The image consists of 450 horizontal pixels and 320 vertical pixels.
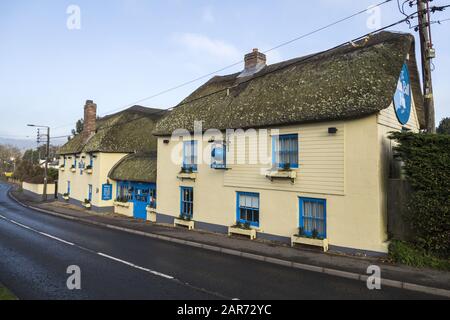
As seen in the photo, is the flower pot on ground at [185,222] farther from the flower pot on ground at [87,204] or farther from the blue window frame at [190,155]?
the flower pot on ground at [87,204]

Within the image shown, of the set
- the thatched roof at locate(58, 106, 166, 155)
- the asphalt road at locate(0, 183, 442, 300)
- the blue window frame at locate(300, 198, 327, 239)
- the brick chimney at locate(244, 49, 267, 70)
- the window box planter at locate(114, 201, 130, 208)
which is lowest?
the asphalt road at locate(0, 183, 442, 300)

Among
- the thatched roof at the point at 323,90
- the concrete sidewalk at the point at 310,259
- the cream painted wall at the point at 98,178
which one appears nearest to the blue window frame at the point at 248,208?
the concrete sidewalk at the point at 310,259

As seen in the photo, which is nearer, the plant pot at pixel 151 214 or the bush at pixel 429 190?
the bush at pixel 429 190

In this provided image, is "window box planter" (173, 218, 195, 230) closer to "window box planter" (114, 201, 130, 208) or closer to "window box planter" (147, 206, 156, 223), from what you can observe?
"window box planter" (147, 206, 156, 223)

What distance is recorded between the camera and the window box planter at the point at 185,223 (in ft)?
53.2

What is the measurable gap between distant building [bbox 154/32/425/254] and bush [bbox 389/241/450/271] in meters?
0.47

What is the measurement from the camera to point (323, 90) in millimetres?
12305

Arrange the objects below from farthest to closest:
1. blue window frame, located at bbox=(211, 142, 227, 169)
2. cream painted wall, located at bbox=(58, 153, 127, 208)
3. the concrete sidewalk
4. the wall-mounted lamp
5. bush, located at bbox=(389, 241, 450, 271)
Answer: cream painted wall, located at bbox=(58, 153, 127, 208) < blue window frame, located at bbox=(211, 142, 227, 169) < the wall-mounted lamp < bush, located at bbox=(389, 241, 450, 271) < the concrete sidewalk

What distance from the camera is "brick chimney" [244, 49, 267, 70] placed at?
1866 centimetres

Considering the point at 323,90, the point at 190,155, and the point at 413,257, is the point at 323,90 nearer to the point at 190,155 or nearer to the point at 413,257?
the point at 413,257

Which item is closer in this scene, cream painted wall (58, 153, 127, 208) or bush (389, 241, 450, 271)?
bush (389, 241, 450, 271)

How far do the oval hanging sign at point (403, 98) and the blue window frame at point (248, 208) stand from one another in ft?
22.0

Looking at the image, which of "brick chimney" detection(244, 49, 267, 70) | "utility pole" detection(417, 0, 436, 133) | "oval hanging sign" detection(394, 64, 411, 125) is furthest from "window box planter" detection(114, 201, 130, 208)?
"utility pole" detection(417, 0, 436, 133)

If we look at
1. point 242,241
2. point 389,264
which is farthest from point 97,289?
point 389,264
